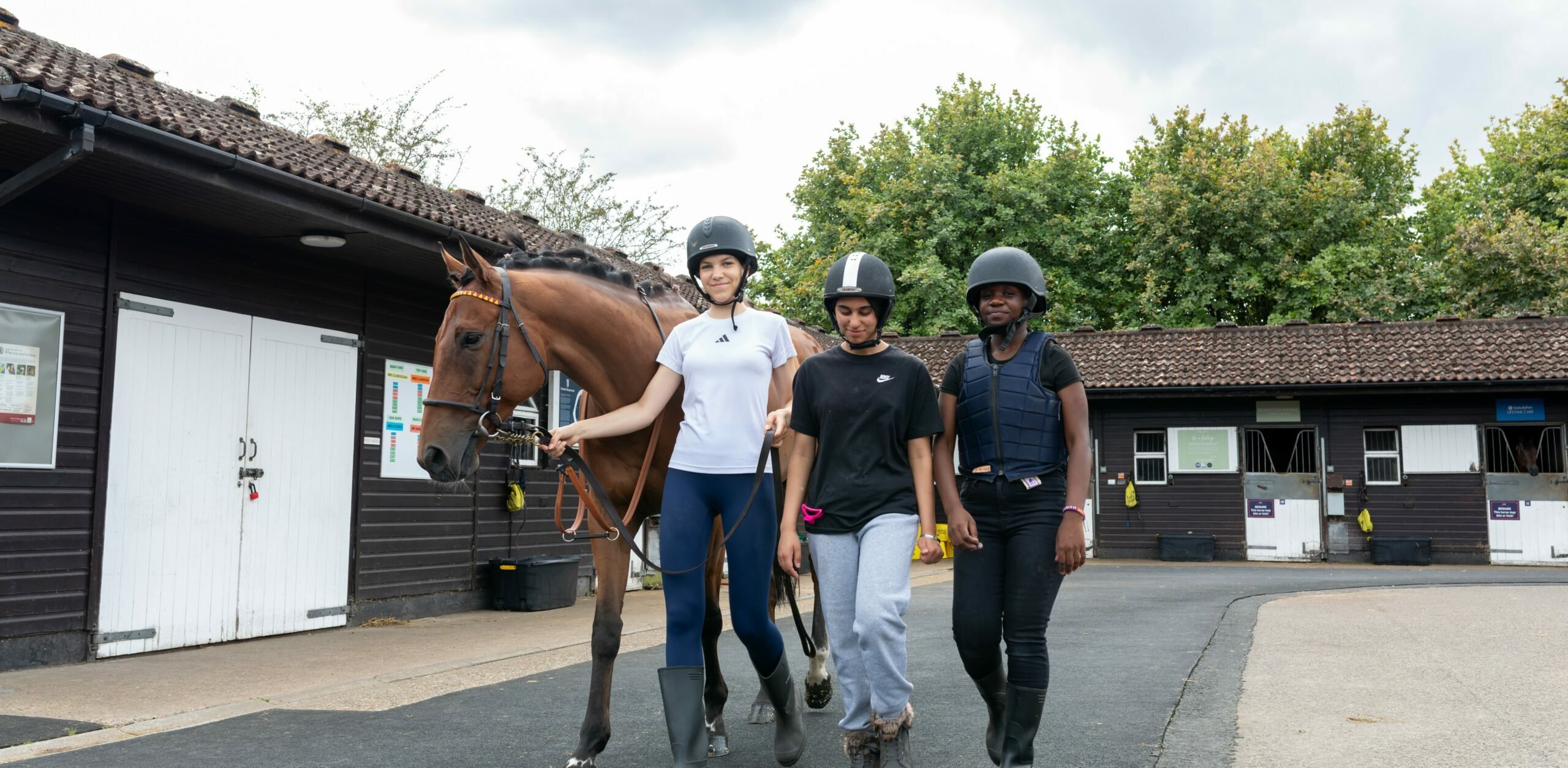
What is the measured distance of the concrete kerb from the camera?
14.1 feet

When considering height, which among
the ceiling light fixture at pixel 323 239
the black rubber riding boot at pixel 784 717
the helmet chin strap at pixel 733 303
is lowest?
the black rubber riding boot at pixel 784 717

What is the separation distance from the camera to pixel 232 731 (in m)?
4.93

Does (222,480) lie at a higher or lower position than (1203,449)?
lower

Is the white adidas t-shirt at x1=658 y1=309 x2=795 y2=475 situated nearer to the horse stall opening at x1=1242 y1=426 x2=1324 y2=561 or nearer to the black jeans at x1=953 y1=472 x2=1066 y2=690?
the black jeans at x1=953 y1=472 x2=1066 y2=690

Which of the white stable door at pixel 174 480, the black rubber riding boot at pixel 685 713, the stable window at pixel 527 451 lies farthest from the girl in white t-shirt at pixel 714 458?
the stable window at pixel 527 451

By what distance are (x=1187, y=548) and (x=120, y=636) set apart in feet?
57.1

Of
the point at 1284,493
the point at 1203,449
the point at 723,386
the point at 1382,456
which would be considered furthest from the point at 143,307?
the point at 1382,456

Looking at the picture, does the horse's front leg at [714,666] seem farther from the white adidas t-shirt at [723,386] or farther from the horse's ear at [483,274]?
the horse's ear at [483,274]

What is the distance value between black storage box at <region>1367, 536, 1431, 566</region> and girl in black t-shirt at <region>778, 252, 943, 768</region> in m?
18.1

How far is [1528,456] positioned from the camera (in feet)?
61.0

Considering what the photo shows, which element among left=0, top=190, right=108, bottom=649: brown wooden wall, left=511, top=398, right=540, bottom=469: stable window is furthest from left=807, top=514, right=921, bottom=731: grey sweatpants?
left=511, top=398, right=540, bottom=469: stable window

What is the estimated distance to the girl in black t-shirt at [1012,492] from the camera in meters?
3.67

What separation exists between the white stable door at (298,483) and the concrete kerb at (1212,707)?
22.1ft

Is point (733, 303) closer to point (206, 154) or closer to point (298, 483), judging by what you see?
point (206, 154)
